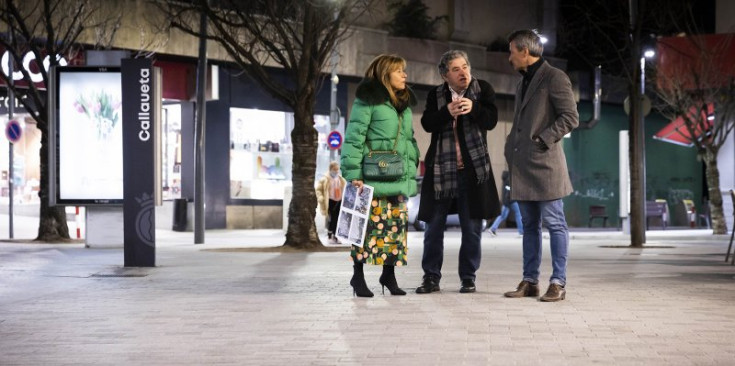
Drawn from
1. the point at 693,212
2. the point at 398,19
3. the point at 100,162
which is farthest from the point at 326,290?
the point at 693,212

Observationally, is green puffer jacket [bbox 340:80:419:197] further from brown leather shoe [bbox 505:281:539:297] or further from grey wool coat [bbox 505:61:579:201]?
brown leather shoe [bbox 505:281:539:297]

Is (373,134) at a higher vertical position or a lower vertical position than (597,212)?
higher

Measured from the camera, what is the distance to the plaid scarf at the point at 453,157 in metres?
9.92

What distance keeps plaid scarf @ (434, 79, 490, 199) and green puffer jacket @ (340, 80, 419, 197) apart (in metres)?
0.30

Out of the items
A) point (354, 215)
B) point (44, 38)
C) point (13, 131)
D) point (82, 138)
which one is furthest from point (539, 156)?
point (44, 38)

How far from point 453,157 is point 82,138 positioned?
9808 millimetres

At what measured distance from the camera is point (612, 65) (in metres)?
45.2

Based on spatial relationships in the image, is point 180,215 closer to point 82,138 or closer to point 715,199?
point 82,138

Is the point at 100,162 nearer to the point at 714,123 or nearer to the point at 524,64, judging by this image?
the point at 524,64

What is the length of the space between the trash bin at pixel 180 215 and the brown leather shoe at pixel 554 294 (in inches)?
877

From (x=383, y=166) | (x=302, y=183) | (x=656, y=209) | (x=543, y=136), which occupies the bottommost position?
(x=656, y=209)

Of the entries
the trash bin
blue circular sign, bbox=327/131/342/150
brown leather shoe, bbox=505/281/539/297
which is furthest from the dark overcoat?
the trash bin

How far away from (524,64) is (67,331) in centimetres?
442

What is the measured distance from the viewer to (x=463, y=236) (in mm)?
10062
